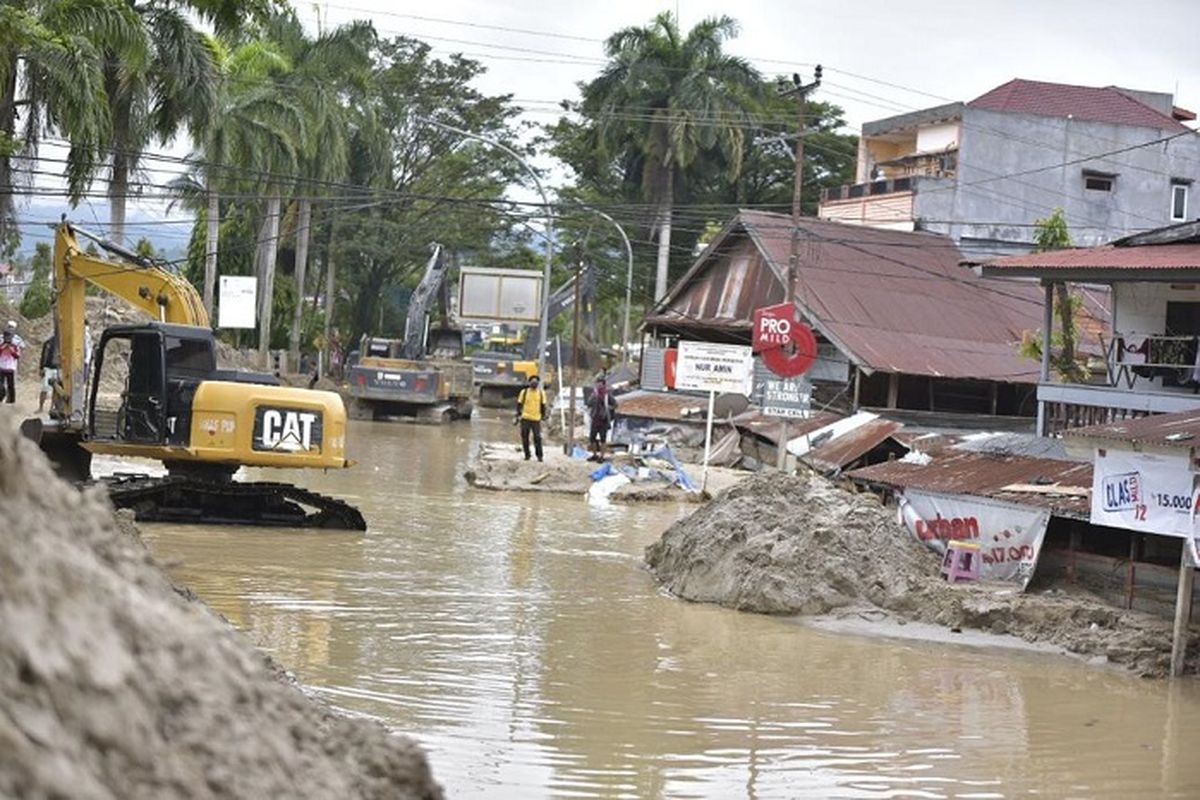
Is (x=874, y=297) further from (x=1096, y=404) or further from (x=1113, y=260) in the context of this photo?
(x=1096, y=404)

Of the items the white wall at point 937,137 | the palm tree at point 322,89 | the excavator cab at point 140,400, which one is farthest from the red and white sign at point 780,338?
the palm tree at point 322,89

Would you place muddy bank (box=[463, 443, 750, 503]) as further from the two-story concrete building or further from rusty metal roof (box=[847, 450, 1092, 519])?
the two-story concrete building

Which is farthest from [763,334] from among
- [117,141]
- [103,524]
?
[103,524]

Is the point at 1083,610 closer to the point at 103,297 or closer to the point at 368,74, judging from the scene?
the point at 103,297

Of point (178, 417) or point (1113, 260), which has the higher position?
point (1113, 260)

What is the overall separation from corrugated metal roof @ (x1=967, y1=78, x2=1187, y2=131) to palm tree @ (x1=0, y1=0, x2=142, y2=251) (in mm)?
28886

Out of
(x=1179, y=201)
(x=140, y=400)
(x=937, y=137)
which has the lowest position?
(x=140, y=400)

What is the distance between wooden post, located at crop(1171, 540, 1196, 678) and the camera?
16.2 metres

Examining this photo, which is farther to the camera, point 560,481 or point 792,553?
point 560,481

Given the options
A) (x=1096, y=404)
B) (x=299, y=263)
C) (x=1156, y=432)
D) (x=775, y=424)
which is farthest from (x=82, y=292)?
(x=299, y=263)

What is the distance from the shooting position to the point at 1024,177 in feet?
167

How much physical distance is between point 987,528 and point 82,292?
1237 cm

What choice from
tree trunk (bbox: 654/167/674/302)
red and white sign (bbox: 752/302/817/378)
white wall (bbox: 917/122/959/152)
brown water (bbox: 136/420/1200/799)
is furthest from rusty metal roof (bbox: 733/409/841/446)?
tree trunk (bbox: 654/167/674/302)

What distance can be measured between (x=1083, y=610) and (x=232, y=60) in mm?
41474
